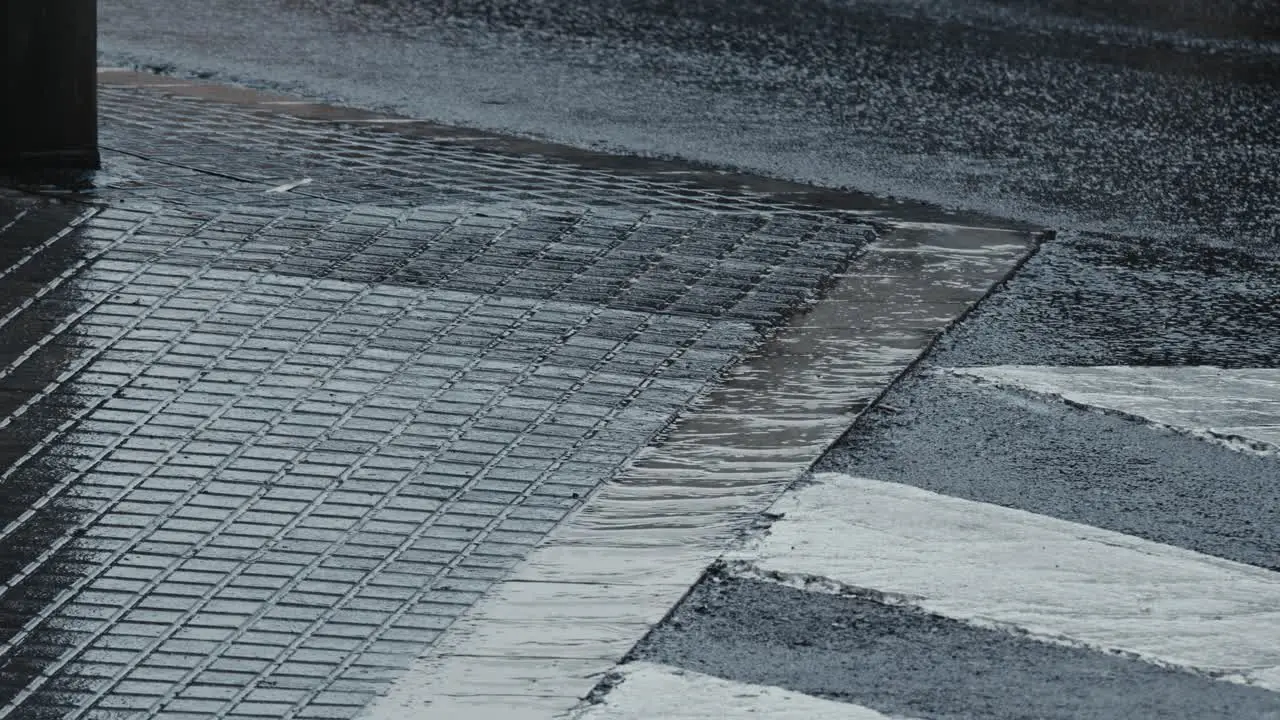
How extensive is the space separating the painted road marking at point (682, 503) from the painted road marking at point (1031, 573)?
0.15m

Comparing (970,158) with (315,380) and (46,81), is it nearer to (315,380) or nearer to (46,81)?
(46,81)

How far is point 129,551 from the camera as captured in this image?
14.0 ft

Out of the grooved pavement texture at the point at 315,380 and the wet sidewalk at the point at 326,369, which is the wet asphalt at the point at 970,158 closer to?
the wet sidewalk at the point at 326,369

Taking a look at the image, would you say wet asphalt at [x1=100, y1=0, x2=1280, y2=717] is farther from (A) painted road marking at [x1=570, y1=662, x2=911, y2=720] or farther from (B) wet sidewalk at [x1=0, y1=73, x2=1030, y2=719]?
(B) wet sidewalk at [x1=0, y1=73, x2=1030, y2=719]

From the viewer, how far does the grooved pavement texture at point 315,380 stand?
3982 mm

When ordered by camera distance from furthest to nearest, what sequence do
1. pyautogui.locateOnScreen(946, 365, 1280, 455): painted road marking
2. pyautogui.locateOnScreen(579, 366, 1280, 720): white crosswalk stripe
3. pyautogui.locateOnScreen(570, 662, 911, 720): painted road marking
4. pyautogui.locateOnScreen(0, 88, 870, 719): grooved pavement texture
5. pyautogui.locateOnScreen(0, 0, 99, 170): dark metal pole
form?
pyautogui.locateOnScreen(0, 0, 99, 170): dark metal pole, pyautogui.locateOnScreen(946, 365, 1280, 455): painted road marking, pyautogui.locateOnScreen(0, 88, 870, 719): grooved pavement texture, pyautogui.locateOnScreen(579, 366, 1280, 720): white crosswalk stripe, pyautogui.locateOnScreen(570, 662, 911, 720): painted road marking

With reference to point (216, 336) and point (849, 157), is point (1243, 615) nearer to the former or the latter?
point (216, 336)

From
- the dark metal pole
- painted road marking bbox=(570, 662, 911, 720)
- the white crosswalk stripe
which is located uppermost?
the dark metal pole

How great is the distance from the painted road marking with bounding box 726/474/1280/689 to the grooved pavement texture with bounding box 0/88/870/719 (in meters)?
0.53

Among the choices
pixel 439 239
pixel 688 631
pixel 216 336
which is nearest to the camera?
pixel 688 631

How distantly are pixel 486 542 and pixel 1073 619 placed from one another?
3.94ft

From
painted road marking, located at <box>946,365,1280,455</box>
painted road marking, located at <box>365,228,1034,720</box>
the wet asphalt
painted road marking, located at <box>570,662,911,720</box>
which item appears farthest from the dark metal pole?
painted road marking, located at <box>570,662,911,720</box>

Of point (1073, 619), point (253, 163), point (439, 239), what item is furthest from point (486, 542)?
point (253, 163)

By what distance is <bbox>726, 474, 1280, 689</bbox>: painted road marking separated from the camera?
406cm
